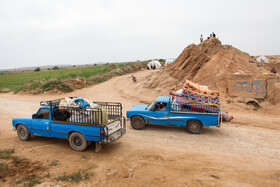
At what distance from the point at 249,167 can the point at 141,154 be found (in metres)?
3.66

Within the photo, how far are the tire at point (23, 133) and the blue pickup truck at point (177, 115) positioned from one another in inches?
190

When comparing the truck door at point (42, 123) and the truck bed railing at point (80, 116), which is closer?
the truck bed railing at point (80, 116)

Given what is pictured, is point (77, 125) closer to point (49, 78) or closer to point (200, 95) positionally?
point (200, 95)

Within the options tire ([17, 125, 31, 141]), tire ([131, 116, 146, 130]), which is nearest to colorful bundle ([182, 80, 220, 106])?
tire ([131, 116, 146, 130])

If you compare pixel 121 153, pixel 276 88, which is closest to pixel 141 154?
pixel 121 153

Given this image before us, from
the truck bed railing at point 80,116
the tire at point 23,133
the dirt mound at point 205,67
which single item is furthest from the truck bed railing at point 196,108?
the dirt mound at point 205,67

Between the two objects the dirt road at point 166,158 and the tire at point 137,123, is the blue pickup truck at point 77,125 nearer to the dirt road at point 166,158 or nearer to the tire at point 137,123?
the dirt road at point 166,158

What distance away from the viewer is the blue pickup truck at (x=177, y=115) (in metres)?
8.81

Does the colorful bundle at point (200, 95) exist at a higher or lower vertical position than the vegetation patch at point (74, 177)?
higher

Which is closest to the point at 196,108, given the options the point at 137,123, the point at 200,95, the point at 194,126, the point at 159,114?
Answer: the point at 200,95

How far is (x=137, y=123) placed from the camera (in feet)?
32.1

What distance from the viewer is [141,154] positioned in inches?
268

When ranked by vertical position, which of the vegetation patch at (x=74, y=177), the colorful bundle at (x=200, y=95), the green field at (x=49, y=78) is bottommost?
the vegetation patch at (x=74, y=177)

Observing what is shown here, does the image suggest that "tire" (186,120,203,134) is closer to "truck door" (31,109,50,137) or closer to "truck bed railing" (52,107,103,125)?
"truck bed railing" (52,107,103,125)
